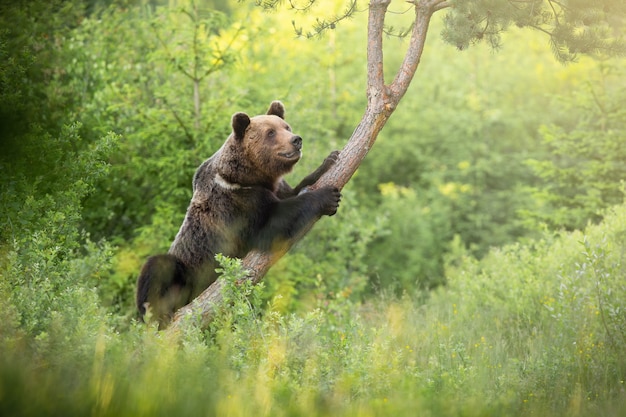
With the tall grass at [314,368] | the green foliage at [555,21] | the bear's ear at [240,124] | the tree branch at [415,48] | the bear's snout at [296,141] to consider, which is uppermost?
the green foliage at [555,21]

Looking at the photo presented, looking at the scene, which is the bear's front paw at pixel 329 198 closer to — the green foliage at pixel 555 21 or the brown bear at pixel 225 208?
the brown bear at pixel 225 208

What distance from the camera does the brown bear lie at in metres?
6.34

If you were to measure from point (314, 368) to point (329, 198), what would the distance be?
1592mm

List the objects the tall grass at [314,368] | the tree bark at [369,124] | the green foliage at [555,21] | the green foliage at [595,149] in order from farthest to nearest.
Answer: the green foliage at [595,149] → the green foliage at [555,21] → the tree bark at [369,124] → the tall grass at [314,368]

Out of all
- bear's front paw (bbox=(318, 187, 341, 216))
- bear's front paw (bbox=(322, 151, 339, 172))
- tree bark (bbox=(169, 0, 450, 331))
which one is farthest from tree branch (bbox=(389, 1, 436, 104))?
bear's front paw (bbox=(318, 187, 341, 216))

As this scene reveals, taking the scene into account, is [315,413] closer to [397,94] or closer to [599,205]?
[397,94]

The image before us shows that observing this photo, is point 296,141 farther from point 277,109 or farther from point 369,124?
point 369,124

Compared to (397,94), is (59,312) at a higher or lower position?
lower

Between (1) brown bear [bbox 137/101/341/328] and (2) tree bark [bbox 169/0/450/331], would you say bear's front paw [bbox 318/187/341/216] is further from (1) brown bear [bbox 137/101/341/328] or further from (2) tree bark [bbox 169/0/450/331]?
(1) brown bear [bbox 137/101/341/328]

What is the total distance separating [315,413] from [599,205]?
1095cm

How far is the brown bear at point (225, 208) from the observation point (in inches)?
250

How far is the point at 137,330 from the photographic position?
5.24m

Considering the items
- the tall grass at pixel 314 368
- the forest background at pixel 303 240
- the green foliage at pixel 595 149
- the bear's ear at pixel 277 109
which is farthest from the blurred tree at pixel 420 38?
the green foliage at pixel 595 149

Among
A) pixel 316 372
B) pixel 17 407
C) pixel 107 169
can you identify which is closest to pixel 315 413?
pixel 316 372
